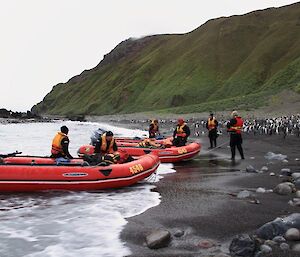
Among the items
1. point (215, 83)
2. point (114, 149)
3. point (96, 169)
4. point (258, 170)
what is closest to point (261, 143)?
point (258, 170)

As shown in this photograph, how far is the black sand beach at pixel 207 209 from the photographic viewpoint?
710 cm

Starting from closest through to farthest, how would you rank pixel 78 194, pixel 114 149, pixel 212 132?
pixel 78 194 → pixel 114 149 → pixel 212 132

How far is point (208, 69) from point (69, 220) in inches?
4223


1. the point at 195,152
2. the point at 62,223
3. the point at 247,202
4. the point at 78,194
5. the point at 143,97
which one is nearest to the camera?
the point at 62,223

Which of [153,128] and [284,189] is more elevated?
[153,128]

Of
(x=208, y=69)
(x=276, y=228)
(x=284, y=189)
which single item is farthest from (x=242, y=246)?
(x=208, y=69)

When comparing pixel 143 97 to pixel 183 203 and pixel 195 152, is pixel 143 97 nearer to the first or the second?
pixel 195 152

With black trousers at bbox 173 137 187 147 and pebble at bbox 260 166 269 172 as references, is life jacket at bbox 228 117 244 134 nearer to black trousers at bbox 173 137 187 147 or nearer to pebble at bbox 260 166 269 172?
black trousers at bbox 173 137 187 147

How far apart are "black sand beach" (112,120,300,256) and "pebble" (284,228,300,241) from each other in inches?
22.5

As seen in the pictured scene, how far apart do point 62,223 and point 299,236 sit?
454 centimetres

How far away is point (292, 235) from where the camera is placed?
680cm

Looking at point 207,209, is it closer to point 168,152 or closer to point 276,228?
point 276,228

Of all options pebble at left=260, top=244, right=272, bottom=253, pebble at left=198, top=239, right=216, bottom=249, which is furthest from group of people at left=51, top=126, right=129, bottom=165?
pebble at left=260, top=244, right=272, bottom=253

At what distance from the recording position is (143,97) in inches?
4774
